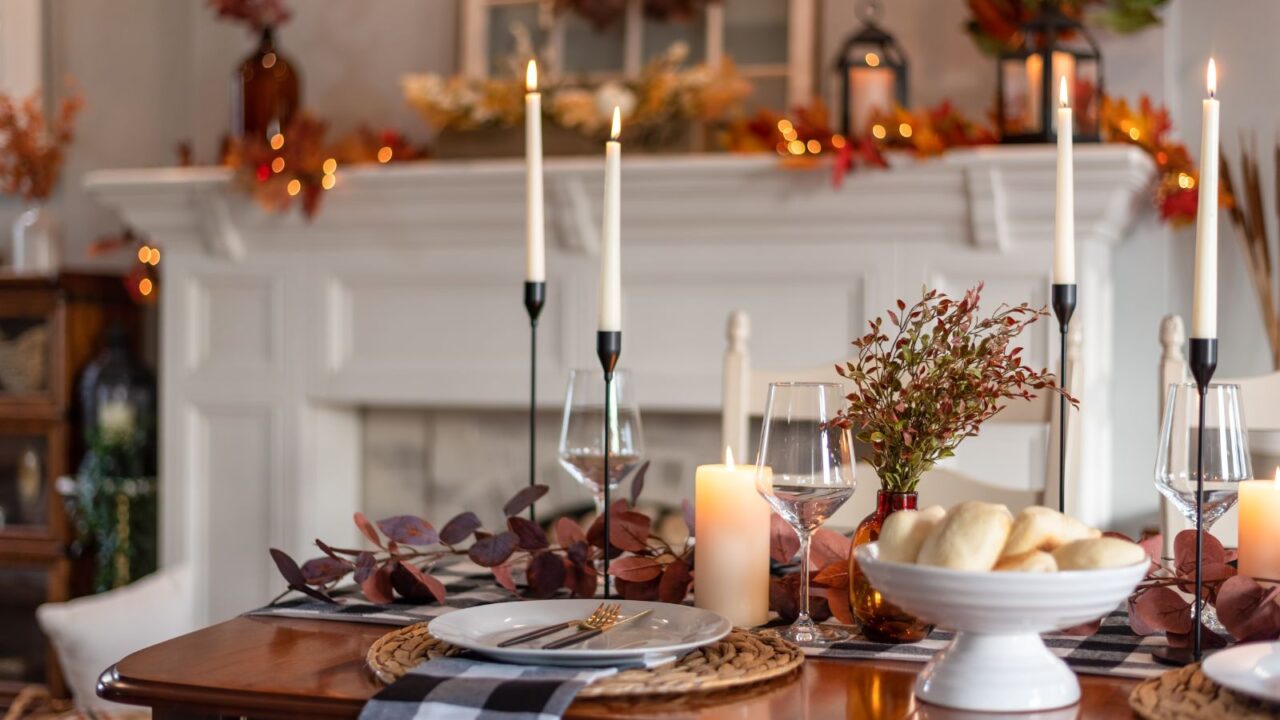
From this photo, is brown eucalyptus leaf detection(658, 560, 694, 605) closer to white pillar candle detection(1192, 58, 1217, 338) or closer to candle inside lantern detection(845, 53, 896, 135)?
white pillar candle detection(1192, 58, 1217, 338)

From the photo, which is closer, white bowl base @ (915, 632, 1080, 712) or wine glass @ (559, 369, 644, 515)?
white bowl base @ (915, 632, 1080, 712)

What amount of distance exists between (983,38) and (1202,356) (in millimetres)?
1940

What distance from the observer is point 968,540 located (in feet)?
2.74

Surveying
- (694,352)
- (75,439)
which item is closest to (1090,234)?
(694,352)

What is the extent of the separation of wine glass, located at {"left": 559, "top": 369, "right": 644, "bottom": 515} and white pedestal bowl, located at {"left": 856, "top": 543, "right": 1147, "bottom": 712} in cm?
Result: 51

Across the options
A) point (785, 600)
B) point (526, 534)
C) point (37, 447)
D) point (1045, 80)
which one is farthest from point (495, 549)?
point (37, 447)

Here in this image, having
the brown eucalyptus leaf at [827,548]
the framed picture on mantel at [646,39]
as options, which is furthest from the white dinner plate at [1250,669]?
the framed picture on mantel at [646,39]

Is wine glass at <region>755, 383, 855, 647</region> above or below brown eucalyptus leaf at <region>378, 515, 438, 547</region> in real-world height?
above

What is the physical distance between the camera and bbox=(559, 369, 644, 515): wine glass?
1372 mm

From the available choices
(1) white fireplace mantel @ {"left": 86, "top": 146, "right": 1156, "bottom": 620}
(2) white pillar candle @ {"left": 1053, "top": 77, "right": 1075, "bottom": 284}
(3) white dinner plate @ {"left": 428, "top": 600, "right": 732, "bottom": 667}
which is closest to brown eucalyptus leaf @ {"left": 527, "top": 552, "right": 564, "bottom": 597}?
(3) white dinner plate @ {"left": 428, "top": 600, "right": 732, "bottom": 667}

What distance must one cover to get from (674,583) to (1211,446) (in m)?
0.46

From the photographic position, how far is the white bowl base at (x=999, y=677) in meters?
0.85

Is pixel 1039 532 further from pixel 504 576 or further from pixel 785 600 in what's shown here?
pixel 504 576

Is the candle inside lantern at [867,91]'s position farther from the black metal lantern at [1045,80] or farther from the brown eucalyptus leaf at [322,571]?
the brown eucalyptus leaf at [322,571]
